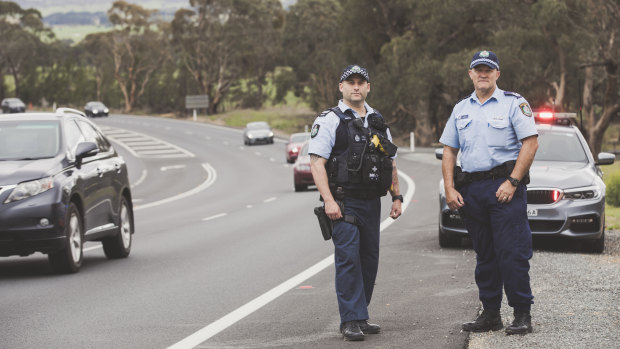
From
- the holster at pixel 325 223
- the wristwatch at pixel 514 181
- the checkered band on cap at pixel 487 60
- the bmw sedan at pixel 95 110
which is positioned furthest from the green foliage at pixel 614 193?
the bmw sedan at pixel 95 110

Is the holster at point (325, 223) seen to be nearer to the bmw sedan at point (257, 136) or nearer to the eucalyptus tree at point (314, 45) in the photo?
the bmw sedan at point (257, 136)

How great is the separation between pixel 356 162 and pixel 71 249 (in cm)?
494

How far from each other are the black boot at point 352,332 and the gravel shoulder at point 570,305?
0.74 meters

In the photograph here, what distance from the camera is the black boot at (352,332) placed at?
6797 mm

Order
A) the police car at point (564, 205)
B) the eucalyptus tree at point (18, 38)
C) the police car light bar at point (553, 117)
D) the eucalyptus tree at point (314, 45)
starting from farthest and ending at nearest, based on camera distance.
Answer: the eucalyptus tree at point (18, 38), the eucalyptus tree at point (314, 45), the police car light bar at point (553, 117), the police car at point (564, 205)

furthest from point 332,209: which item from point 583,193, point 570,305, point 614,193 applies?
A: point 614,193

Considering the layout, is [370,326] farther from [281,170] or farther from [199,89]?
[199,89]

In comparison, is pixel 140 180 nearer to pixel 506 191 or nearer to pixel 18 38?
pixel 506 191

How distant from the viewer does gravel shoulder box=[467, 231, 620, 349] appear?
21.1 feet

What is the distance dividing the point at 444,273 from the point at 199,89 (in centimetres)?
8984

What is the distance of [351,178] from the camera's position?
685 cm

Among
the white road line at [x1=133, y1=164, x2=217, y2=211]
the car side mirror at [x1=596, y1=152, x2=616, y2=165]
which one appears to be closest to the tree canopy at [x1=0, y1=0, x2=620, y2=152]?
the car side mirror at [x1=596, y1=152, x2=616, y2=165]

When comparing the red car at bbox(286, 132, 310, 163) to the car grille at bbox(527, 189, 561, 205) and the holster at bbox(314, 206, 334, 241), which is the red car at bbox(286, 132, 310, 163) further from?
the holster at bbox(314, 206, 334, 241)

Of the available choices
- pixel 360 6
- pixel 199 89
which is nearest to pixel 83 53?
pixel 199 89
